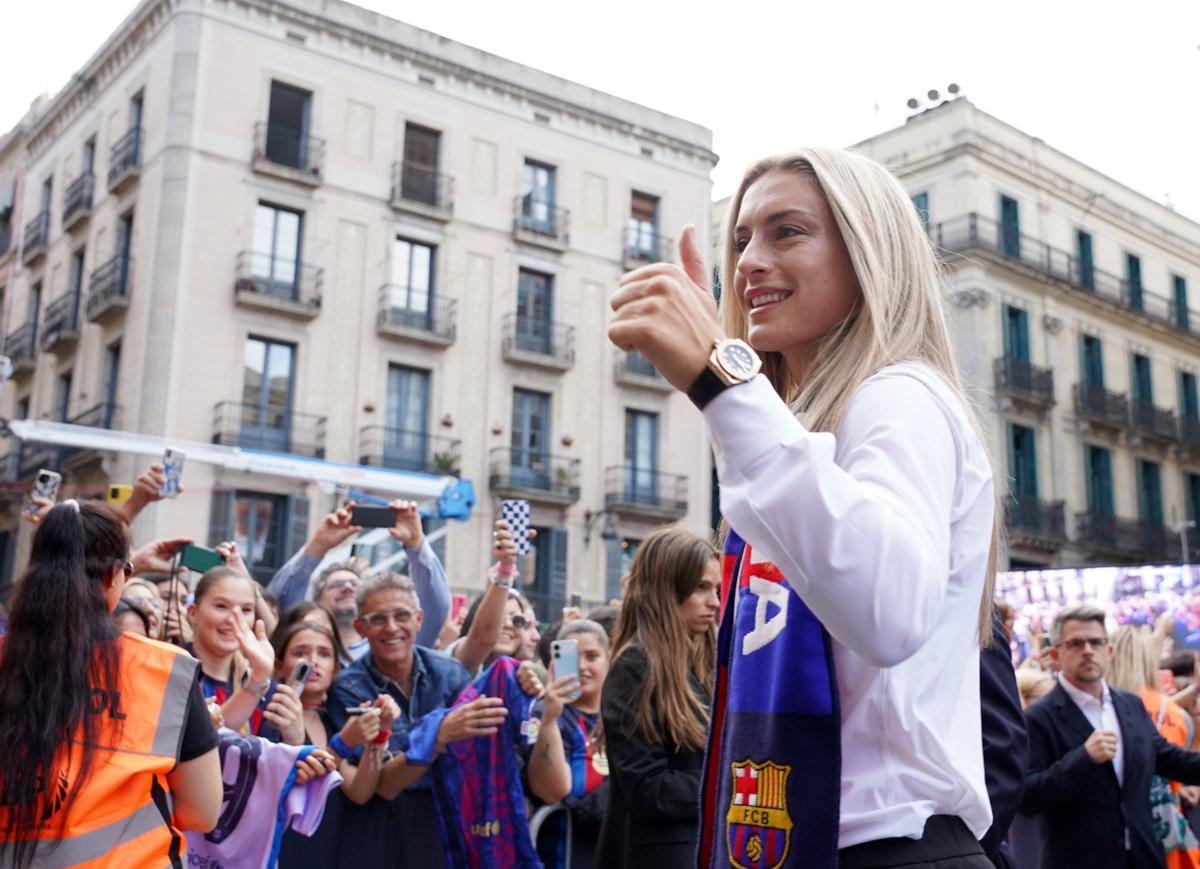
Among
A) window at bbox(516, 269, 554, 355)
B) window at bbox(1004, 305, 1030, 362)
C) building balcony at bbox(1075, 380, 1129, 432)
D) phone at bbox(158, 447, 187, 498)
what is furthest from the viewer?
building balcony at bbox(1075, 380, 1129, 432)

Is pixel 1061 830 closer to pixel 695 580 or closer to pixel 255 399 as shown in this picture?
pixel 695 580

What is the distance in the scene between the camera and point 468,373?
2588 centimetres

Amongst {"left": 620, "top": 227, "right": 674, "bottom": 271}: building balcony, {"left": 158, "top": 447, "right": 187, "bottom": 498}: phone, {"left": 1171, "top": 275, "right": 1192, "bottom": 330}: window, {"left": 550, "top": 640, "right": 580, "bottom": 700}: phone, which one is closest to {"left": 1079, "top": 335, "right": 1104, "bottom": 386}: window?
{"left": 1171, "top": 275, "right": 1192, "bottom": 330}: window

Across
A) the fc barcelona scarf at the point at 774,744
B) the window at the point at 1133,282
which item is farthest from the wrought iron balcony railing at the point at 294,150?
the fc barcelona scarf at the point at 774,744

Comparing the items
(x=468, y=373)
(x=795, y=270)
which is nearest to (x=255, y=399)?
(x=468, y=373)

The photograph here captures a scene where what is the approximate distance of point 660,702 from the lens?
446 cm

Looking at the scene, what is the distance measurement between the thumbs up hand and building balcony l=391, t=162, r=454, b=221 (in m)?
24.5

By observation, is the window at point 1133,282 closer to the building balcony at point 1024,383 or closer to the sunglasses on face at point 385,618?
the building balcony at point 1024,383

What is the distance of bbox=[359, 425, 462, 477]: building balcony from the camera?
2425 cm

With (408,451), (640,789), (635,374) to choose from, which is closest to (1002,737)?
(640,789)

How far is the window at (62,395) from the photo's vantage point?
1025 inches

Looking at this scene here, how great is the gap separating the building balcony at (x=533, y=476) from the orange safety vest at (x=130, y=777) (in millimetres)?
21845

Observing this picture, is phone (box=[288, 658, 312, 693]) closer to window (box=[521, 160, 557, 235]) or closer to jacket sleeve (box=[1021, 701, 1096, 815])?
jacket sleeve (box=[1021, 701, 1096, 815])

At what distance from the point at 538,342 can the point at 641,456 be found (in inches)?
139
